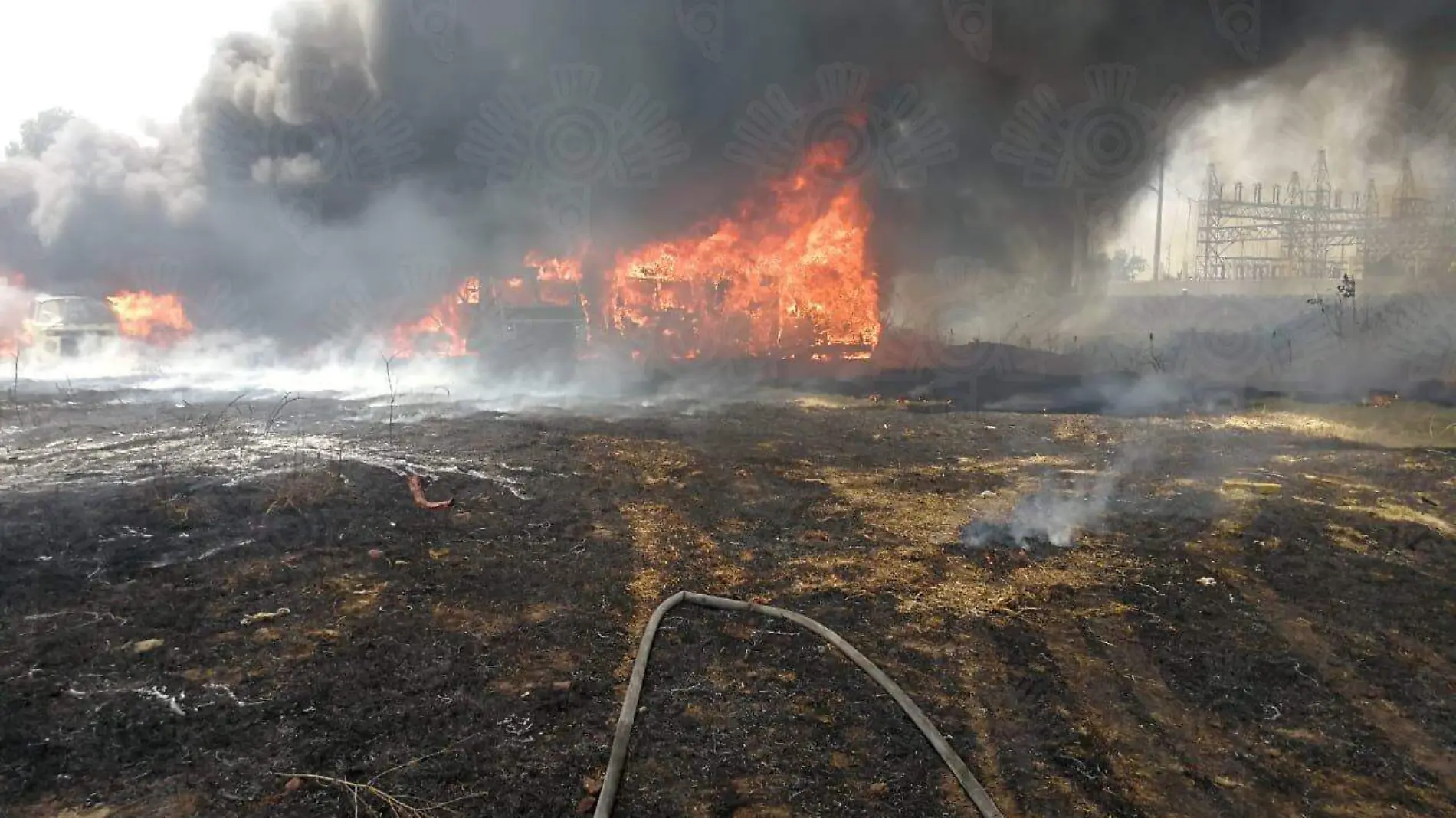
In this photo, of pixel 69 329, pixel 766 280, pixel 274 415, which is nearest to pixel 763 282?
pixel 766 280

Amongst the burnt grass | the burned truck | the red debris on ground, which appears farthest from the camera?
the burned truck

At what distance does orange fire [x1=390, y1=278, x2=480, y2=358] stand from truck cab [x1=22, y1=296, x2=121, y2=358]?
792cm

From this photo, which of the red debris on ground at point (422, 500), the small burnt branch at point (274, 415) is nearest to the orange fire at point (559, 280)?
the small burnt branch at point (274, 415)

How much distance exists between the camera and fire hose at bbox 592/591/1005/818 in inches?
110

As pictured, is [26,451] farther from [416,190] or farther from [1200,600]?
[416,190]

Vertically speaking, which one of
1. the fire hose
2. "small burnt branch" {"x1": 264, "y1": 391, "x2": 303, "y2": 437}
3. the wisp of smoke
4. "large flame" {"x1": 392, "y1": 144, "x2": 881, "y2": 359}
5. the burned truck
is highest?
"large flame" {"x1": 392, "y1": 144, "x2": 881, "y2": 359}

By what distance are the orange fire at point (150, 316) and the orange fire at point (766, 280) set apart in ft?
45.3

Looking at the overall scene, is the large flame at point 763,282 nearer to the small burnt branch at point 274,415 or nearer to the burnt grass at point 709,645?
the small burnt branch at point 274,415

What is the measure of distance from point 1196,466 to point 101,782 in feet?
32.5

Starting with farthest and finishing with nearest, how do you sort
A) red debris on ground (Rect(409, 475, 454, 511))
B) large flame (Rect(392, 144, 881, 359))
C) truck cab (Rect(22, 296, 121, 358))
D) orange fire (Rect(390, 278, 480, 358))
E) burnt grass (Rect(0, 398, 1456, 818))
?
1. orange fire (Rect(390, 278, 480, 358))
2. large flame (Rect(392, 144, 881, 359))
3. truck cab (Rect(22, 296, 121, 358))
4. red debris on ground (Rect(409, 475, 454, 511))
5. burnt grass (Rect(0, 398, 1456, 818))

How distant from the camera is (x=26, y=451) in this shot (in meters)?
8.69

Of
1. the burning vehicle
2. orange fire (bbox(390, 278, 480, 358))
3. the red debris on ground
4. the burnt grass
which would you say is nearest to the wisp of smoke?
the burnt grass

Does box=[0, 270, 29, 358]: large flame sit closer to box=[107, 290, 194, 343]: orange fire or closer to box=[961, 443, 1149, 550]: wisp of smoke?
box=[107, 290, 194, 343]: orange fire

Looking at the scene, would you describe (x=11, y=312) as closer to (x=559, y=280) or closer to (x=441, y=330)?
(x=441, y=330)
